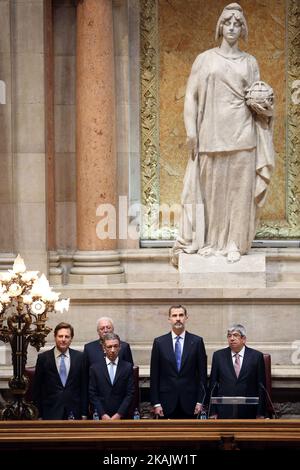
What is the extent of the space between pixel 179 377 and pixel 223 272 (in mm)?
1693

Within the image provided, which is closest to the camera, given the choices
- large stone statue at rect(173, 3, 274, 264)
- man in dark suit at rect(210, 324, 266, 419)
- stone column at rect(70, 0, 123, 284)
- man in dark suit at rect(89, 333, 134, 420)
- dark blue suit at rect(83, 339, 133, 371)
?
man in dark suit at rect(89, 333, 134, 420)

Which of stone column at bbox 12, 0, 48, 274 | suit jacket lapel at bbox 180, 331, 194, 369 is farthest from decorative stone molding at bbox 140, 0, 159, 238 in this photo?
suit jacket lapel at bbox 180, 331, 194, 369

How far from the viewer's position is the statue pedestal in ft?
36.6

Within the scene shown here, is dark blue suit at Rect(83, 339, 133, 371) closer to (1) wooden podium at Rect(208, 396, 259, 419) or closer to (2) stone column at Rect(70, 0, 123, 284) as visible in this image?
→ (1) wooden podium at Rect(208, 396, 259, 419)

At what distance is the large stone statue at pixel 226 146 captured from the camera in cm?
1109

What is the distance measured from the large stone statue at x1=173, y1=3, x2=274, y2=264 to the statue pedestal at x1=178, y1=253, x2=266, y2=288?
0.08 m

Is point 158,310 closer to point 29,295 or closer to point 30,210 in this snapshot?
point 30,210

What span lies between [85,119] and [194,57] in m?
1.36

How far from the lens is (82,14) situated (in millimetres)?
11414

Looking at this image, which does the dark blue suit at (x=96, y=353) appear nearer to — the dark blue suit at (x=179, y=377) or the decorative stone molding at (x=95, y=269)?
the dark blue suit at (x=179, y=377)

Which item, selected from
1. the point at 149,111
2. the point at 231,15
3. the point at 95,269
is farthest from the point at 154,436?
the point at 149,111

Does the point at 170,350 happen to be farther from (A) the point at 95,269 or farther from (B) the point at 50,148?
(B) the point at 50,148


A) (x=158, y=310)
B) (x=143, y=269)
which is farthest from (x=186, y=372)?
(x=143, y=269)

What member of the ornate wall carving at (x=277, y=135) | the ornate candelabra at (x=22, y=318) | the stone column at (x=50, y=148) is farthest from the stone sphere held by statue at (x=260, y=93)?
the ornate candelabra at (x=22, y=318)
